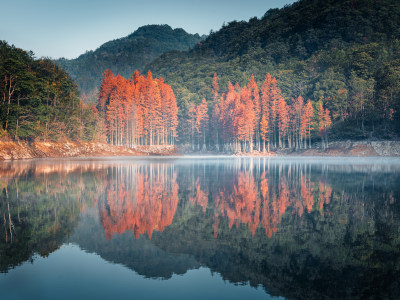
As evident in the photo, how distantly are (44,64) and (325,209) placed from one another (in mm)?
66691

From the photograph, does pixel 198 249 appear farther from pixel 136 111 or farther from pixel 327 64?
pixel 327 64

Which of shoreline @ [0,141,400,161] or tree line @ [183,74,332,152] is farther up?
tree line @ [183,74,332,152]

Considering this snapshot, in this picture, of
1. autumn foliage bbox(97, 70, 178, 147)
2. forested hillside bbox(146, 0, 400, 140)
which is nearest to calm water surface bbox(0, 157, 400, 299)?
forested hillside bbox(146, 0, 400, 140)

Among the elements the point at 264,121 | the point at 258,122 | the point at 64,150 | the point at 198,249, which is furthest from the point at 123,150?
the point at 198,249

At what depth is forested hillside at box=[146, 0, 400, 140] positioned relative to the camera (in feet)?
253

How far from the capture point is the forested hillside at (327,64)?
77000mm

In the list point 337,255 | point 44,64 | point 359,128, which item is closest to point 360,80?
point 359,128

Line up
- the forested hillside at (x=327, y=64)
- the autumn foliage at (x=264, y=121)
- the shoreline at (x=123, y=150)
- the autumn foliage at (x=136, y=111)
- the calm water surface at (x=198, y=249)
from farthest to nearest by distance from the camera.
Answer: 1. the autumn foliage at (x=136, y=111)
2. the autumn foliage at (x=264, y=121)
3. the forested hillside at (x=327, y=64)
4. the shoreline at (x=123, y=150)
5. the calm water surface at (x=198, y=249)

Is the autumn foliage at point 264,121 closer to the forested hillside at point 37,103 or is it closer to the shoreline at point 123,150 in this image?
the shoreline at point 123,150

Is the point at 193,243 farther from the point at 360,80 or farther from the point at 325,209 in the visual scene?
the point at 360,80

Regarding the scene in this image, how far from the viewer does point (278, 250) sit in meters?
7.62

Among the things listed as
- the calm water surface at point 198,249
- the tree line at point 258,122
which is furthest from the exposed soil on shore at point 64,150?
the calm water surface at point 198,249

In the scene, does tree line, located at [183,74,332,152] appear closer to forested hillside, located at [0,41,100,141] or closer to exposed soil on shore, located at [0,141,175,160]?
exposed soil on shore, located at [0,141,175,160]

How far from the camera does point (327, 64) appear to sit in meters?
106
